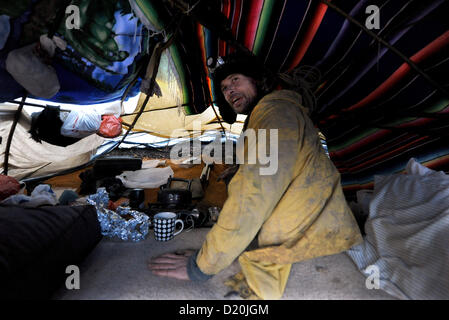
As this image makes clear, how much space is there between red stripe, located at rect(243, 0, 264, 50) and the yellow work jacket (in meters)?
1.02

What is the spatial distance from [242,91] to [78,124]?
218 centimetres

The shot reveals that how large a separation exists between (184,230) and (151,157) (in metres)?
4.12

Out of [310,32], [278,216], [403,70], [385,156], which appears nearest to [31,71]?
[278,216]

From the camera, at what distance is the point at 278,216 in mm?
1229

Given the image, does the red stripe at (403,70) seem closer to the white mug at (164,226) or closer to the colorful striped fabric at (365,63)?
the colorful striped fabric at (365,63)

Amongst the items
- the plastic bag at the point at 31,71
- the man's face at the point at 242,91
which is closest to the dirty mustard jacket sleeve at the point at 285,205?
the man's face at the point at 242,91

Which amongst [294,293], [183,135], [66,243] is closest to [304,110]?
[294,293]

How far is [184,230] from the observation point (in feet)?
6.39

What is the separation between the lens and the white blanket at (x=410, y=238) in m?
1.12

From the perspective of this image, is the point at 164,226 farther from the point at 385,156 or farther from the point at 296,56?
the point at 385,156

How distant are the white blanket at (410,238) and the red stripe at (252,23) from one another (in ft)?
Result: 5.64

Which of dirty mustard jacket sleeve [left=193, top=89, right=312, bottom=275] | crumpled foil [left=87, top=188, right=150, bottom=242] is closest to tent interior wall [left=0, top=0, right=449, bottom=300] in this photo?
dirty mustard jacket sleeve [left=193, top=89, right=312, bottom=275]

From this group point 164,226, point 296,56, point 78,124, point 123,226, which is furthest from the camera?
point 78,124

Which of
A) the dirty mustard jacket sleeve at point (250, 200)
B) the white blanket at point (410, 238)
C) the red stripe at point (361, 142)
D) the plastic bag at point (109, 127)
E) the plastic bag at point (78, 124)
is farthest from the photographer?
the plastic bag at point (109, 127)
